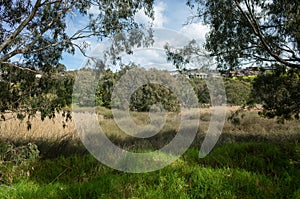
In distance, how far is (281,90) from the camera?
22.4ft

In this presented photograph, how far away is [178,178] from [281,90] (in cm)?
407

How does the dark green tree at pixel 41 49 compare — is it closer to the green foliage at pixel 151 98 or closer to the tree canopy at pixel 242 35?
the tree canopy at pixel 242 35

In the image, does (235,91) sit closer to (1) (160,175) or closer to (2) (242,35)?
(2) (242,35)

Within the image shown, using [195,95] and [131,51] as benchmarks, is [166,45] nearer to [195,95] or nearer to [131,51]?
[131,51]

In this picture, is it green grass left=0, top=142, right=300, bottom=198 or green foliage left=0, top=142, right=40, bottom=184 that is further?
green foliage left=0, top=142, right=40, bottom=184

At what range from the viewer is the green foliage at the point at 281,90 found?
671 cm

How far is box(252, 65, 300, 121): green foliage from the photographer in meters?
6.71

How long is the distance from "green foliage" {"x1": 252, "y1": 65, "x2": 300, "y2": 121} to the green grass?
63.3 inches

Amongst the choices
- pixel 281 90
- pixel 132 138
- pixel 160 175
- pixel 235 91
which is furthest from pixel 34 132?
pixel 235 91

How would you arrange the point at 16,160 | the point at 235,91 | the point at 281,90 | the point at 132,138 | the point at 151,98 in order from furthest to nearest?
the point at 235,91, the point at 151,98, the point at 132,138, the point at 281,90, the point at 16,160

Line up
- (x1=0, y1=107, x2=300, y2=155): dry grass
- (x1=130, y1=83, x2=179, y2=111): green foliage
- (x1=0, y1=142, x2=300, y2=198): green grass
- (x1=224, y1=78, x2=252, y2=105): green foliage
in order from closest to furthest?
1. (x1=0, y1=142, x2=300, y2=198): green grass
2. (x1=0, y1=107, x2=300, y2=155): dry grass
3. (x1=224, y1=78, x2=252, y2=105): green foliage
4. (x1=130, y1=83, x2=179, y2=111): green foliage

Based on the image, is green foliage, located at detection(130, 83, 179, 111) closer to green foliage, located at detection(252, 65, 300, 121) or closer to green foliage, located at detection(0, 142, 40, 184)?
green foliage, located at detection(252, 65, 300, 121)

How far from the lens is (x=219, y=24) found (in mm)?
6906

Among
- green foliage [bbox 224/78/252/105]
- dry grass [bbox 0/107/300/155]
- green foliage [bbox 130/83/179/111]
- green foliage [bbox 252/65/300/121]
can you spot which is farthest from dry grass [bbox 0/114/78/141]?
green foliage [bbox 224/78/252/105]
